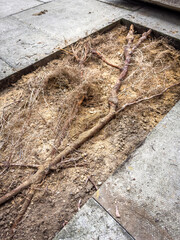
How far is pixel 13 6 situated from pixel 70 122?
3.92 m

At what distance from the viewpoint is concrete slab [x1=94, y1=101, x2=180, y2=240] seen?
4.14 ft

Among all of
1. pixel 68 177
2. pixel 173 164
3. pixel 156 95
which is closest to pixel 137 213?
pixel 173 164

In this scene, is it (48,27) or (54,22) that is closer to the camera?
(48,27)

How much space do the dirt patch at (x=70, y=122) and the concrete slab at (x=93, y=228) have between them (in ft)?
0.60

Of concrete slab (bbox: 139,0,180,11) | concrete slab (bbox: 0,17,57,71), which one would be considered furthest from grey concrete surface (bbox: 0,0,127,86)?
concrete slab (bbox: 139,0,180,11)

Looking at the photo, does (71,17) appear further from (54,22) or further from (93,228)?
(93,228)

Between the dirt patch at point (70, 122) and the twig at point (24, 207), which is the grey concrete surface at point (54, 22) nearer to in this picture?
the dirt patch at point (70, 122)

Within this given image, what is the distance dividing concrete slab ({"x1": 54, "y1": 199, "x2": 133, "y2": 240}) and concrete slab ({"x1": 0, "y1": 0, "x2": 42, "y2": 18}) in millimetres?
4386

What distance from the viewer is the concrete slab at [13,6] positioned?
4.15 meters

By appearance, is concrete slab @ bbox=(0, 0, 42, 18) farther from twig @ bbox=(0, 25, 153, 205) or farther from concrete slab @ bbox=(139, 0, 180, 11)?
twig @ bbox=(0, 25, 153, 205)

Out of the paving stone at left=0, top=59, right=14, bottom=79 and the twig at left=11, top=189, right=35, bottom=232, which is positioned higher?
the paving stone at left=0, top=59, right=14, bottom=79

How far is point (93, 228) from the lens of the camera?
1.27 metres

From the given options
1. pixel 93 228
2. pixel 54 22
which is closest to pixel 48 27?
pixel 54 22

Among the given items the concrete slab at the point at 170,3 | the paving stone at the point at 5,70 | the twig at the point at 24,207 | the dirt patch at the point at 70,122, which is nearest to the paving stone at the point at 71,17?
the dirt patch at the point at 70,122
